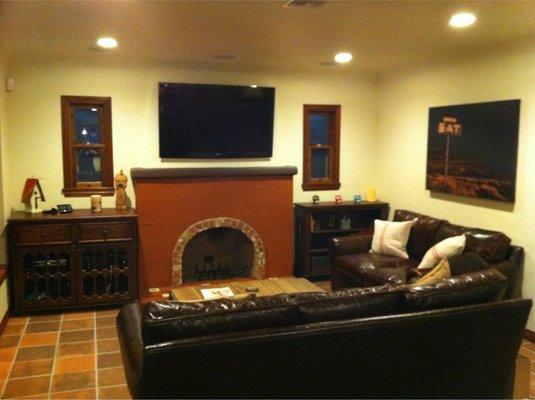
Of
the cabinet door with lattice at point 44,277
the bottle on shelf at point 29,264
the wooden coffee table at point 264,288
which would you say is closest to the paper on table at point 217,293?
the wooden coffee table at point 264,288

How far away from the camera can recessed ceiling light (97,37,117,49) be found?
4.09 m

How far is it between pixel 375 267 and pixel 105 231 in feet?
8.43

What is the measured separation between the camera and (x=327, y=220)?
233 inches

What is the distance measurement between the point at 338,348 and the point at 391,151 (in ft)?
13.0

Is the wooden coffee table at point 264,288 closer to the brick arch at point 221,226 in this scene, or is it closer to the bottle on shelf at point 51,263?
the brick arch at point 221,226

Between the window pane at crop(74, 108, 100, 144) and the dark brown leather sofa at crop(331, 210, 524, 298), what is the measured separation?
8.97 ft

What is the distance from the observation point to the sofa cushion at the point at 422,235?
15.9 ft

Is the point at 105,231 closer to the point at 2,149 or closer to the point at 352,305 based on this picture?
the point at 2,149

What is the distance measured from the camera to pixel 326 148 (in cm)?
611

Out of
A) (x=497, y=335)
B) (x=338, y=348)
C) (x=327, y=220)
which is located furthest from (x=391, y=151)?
(x=338, y=348)

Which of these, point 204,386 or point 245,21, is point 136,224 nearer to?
point 245,21

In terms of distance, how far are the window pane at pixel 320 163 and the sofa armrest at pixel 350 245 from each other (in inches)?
47.0

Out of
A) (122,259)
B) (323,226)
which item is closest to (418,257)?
(323,226)

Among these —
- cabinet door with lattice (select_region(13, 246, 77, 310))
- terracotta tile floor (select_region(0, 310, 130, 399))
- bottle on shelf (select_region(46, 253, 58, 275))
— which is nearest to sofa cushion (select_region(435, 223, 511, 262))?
terracotta tile floor (select_region(0, 310, 130, 399))
